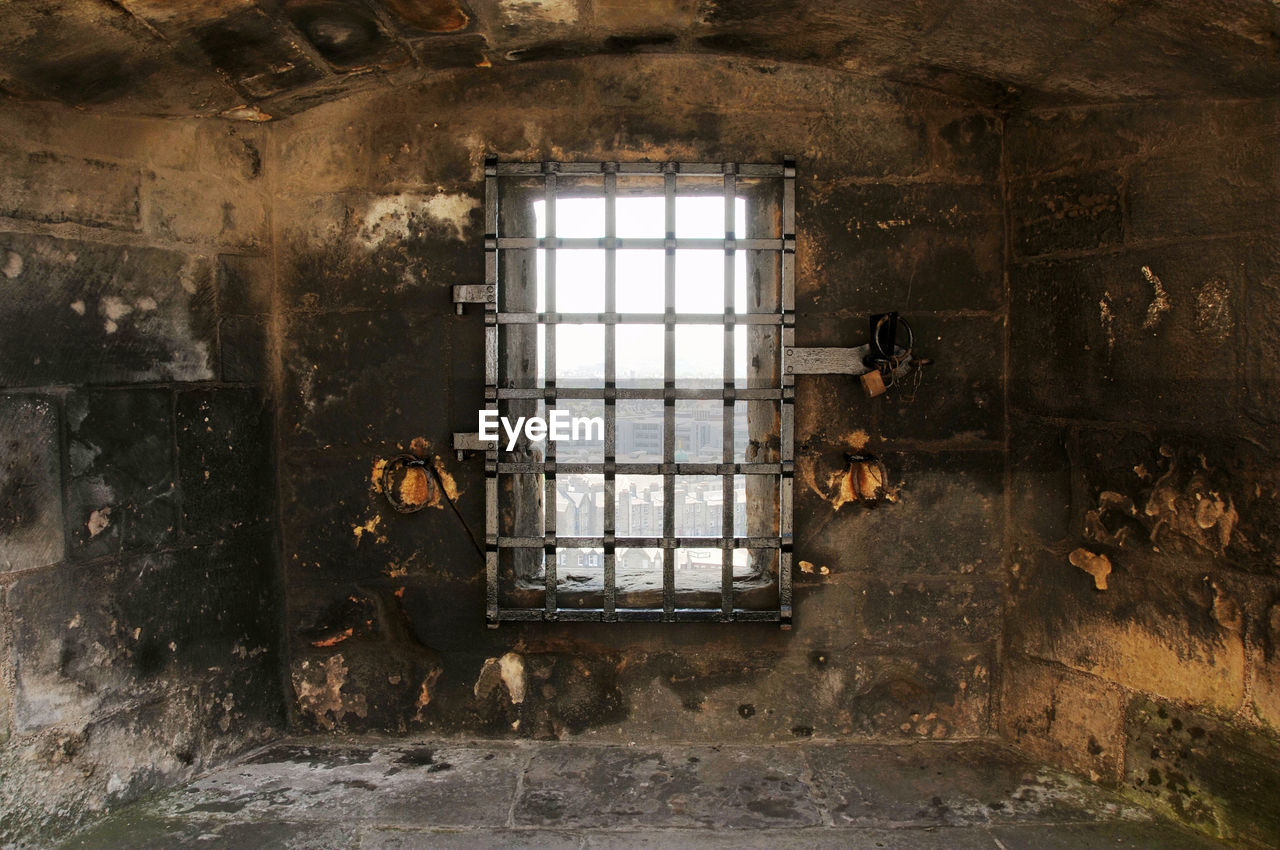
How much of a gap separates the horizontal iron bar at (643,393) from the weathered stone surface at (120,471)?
1135 millimetres

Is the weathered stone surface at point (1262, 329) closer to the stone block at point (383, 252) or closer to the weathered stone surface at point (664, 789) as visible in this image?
the weathered stone surface at point (664, 789)

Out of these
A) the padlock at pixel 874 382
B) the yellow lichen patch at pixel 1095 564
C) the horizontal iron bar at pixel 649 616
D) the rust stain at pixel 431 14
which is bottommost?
the horizontal iron bar at pixel 649 616

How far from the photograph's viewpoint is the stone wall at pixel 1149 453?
2137 millimetres

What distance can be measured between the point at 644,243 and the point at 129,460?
1870 millimetres

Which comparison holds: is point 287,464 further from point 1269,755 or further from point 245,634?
point 1269,755

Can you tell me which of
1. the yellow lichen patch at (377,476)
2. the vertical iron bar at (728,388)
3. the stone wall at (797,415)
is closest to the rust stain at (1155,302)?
the stone wall at (797,415)

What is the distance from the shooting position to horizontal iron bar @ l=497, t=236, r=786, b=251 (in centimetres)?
275

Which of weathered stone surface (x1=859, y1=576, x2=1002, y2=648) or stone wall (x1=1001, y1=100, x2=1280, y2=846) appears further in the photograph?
weathered stone surface (x1=859, y1=576, x2=1002, y2=648)

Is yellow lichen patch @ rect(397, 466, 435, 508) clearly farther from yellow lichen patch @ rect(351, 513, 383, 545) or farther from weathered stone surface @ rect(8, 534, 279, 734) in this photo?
weathered stone surface @ rect(8, 534, 279, 734)

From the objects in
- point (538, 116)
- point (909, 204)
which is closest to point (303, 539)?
point (538, 116)

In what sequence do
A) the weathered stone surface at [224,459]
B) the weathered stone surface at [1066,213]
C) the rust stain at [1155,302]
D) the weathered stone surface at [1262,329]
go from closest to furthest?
the weathered stone surface at [1262,329]
the rust stain at [1155,302]
the weathered stone surface at [1066,213]
the weathered stone surface at [224,459]

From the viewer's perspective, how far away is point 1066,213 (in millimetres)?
2594

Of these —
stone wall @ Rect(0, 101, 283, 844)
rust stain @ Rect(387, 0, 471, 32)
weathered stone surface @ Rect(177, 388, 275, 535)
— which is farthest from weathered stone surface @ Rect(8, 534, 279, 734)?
rust stain @ Rect(387, 0, 471, 32)

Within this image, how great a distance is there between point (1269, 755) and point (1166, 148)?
1781mm
